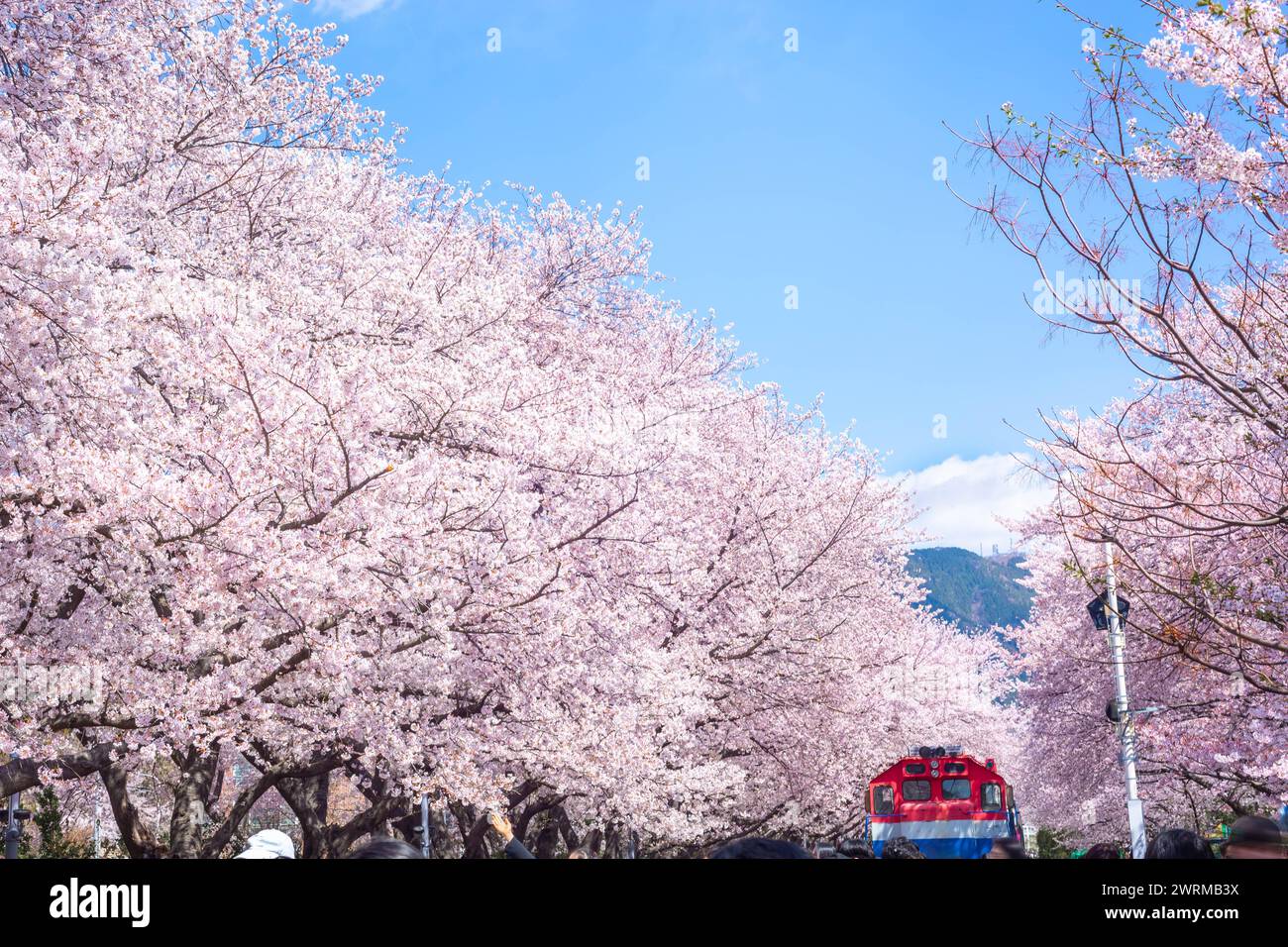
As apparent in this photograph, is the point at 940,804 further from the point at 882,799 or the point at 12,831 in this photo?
the point at 12,831

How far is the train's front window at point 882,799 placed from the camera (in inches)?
821

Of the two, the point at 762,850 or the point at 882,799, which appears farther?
the point at 882,799

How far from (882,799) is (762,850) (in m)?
19.0

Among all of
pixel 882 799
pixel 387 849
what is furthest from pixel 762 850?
pixel 882 799

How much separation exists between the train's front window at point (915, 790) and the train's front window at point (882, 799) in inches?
11.5

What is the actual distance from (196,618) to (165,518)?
2.06 metres

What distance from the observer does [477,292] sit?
13.9m

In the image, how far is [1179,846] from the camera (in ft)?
13.9

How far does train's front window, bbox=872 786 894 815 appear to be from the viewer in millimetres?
20844

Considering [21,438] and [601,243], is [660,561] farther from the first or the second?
[601,243]

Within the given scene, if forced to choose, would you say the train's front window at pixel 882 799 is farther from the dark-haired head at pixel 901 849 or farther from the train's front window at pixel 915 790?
the dark-haired head at pixel 901 849

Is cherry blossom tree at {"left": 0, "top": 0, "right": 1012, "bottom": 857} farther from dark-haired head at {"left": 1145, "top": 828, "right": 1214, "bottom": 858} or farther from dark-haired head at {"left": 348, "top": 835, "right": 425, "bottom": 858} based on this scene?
dark-haired head at {"left": 1145, "top": 828, "right": 1214, "bottom": 858}
